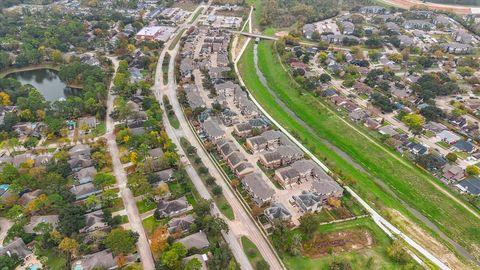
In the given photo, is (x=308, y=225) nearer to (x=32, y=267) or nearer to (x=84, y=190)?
(x=84, y=190)

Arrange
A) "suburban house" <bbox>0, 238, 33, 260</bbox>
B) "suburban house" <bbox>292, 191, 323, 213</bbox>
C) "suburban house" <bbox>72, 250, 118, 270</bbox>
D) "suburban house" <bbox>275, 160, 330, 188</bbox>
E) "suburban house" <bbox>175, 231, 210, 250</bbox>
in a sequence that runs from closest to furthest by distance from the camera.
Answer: "suburban house" <bbox>72, 250, 118, 270</bbox>, "suburban house" <bbox>0, 238, 33, 260</bbox>, "suburban house" <bbox>175, 231, 210, 250</bbox>, "suburban house" <bbox>292, 191, 323, 213</bbox>, "suburban house" <bbox>275, 160, 330, 188</bbox>

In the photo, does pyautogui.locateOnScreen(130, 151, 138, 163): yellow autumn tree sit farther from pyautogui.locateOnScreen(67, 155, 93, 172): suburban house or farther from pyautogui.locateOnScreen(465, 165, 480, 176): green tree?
pyautogui.locateOnScreen(465, 165, 480, 176): green tree

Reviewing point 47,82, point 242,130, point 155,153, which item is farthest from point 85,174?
point 47,82

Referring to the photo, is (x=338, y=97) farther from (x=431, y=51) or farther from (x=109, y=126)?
(x=109, y=126)

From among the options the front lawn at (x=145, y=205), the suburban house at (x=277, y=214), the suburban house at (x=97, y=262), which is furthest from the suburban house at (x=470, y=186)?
the suburban house at (x=97, y=262)

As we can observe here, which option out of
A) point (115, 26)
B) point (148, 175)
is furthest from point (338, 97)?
point (115, 26)

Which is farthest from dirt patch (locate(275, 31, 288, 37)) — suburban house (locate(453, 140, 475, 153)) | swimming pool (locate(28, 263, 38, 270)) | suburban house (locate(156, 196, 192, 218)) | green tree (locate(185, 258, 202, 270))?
swimming pool (locate(28, 263, 38, 270))
